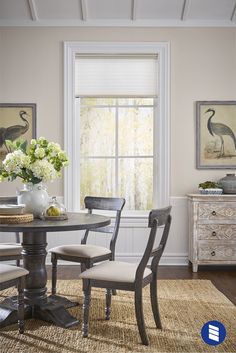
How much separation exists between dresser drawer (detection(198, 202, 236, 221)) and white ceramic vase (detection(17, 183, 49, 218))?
229 centimetres

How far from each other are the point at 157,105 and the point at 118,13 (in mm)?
1227

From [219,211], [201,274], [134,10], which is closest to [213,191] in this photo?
[219,211]

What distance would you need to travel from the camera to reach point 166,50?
226 inches

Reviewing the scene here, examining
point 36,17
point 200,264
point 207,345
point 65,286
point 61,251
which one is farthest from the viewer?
point 36,17

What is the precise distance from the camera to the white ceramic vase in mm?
3621

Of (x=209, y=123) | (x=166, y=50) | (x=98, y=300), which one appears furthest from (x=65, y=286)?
(x=166, y=50)

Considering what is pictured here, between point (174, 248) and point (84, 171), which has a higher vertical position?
point (84, 171)

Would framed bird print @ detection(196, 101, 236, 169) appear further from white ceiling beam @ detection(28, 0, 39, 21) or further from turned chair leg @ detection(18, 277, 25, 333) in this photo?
turned chair leg @ detection(18, 277, 25, 333)

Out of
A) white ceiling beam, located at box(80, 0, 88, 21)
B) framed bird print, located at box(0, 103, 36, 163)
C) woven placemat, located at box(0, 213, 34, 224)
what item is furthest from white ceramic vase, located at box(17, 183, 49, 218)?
white ceiling beam, located at box(80, 0, 88, 21)

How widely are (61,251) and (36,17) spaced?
3.22 m

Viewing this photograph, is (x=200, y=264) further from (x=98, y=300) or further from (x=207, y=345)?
(x=207, y=345)

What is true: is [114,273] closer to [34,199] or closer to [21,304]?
[21,304]

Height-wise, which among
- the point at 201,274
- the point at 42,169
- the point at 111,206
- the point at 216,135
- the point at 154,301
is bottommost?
the point at 201,274

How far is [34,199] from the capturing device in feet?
11.9
